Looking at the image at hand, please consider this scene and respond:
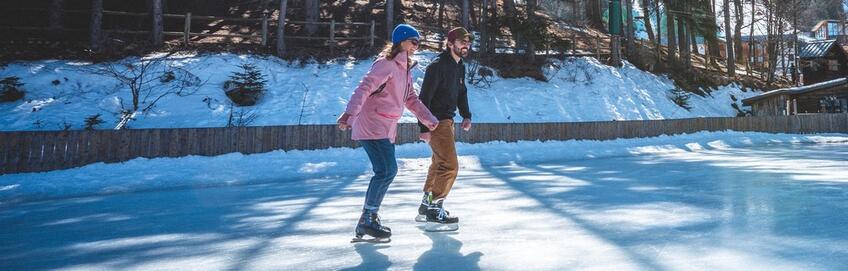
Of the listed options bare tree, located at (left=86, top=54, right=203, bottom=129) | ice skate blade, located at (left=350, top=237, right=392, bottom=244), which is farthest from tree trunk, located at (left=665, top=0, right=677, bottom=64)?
ice skate blade, located at (left=350, top=237, right=392, bottom=244)

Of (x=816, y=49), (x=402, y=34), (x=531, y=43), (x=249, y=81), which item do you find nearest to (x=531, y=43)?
(x=531, y=43)

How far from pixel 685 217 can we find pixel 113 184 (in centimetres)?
730

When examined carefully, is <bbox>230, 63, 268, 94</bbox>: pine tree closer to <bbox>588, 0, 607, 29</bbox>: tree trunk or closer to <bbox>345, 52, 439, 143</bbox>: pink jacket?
<bbox>345, 52, 439, 143</bbox>: pink jacket

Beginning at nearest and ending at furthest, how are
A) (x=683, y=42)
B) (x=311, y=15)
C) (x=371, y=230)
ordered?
(x=371, y=230), (x=311, y=15), (x=683, y=42)

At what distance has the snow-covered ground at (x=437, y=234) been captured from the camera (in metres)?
2.83

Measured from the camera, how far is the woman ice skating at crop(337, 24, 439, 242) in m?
3.28

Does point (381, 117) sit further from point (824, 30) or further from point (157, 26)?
point (824, 30)

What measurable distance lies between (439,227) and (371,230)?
0.66m

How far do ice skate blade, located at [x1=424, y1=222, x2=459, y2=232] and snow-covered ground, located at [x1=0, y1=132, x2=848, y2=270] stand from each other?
0.08 metres

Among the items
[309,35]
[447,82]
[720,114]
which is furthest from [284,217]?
[720,114]

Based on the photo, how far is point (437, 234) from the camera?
11.8ft

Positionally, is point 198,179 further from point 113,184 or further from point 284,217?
point 284,217

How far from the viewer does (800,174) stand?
7.25 metres

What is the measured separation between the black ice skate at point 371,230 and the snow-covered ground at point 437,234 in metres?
0.08
